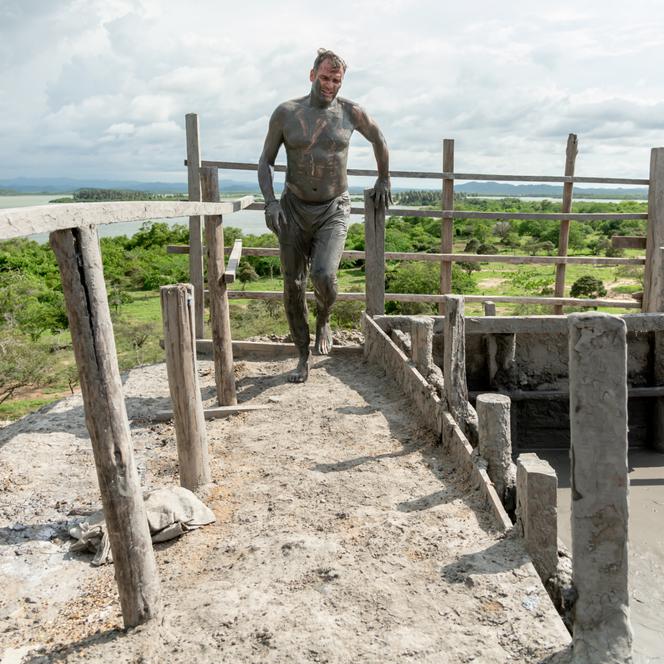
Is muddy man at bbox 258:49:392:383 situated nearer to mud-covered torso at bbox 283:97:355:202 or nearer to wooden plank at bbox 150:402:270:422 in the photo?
mud-covered torso at bbox 283:97:355:202

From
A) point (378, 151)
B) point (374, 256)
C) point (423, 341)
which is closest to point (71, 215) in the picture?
point (423, 341)

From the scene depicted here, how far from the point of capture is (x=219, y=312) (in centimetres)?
514

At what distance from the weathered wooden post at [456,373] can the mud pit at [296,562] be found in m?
0.24

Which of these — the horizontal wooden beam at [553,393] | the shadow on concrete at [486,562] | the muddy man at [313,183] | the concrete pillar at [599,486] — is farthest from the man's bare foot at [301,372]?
the concrete pillar at [599,486]

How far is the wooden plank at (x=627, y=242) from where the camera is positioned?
276 inches

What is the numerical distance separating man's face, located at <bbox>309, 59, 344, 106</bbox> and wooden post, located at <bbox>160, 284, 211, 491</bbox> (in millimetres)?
2400

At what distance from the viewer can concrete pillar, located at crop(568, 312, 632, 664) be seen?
235 centimetres

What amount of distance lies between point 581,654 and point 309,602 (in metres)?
0.95

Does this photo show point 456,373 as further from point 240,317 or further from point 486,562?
point 240,317

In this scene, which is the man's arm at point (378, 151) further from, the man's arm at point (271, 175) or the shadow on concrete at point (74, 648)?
the shadow on concrete at point (74, 648)

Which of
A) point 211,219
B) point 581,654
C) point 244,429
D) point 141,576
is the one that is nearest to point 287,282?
point 211,219

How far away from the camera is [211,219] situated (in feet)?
16.7

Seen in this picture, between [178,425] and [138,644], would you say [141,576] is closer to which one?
[138,644]

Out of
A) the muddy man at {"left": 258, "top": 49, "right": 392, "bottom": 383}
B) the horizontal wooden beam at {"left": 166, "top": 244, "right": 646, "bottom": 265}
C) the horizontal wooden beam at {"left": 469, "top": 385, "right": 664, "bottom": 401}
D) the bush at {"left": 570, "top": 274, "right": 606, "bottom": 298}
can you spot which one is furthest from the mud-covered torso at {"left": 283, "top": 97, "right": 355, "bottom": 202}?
the bush at {"left": 570, "top": 274, "right": 606, "bottom": 298}
